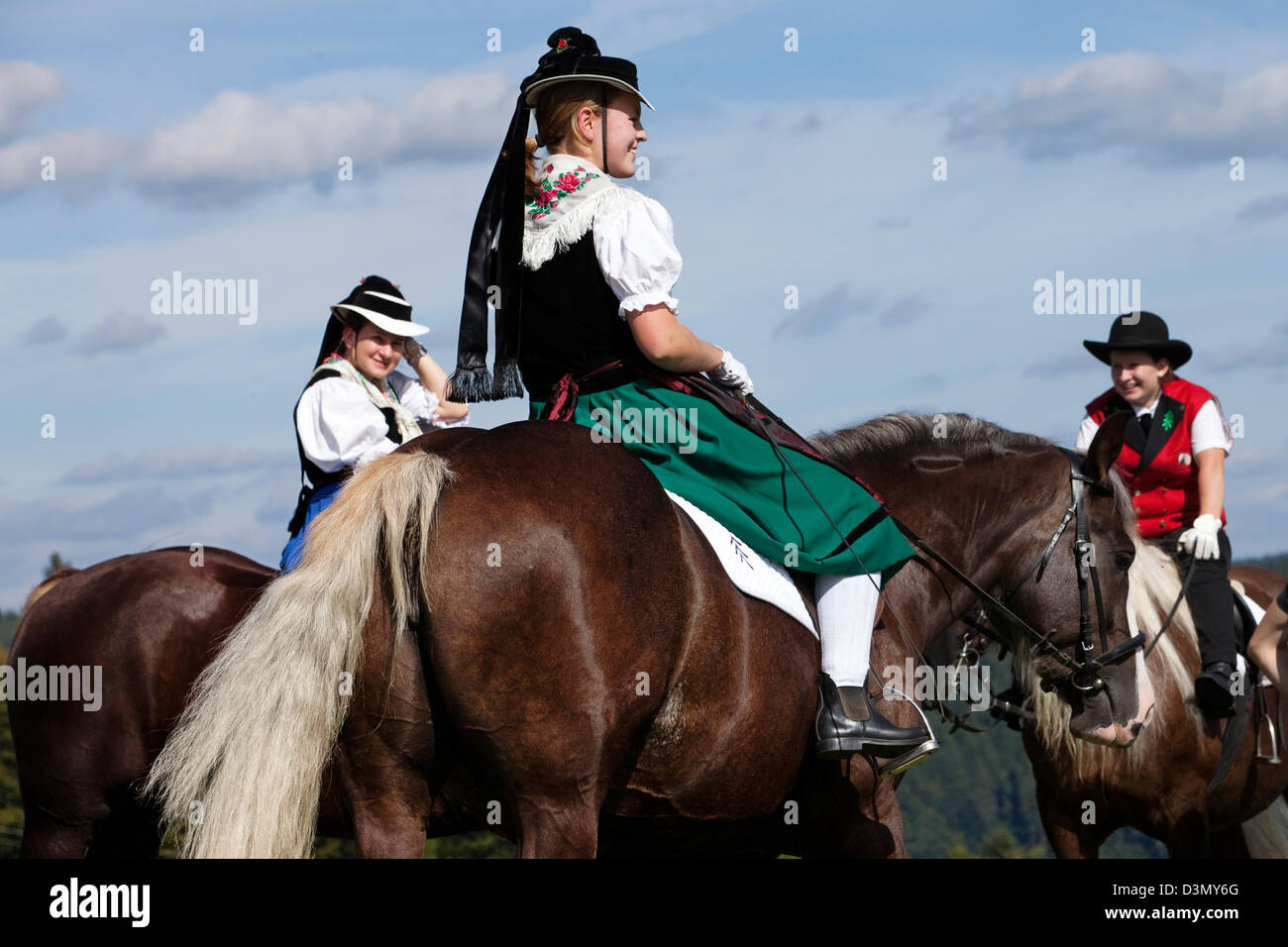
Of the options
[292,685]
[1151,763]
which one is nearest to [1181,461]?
[1151,763]

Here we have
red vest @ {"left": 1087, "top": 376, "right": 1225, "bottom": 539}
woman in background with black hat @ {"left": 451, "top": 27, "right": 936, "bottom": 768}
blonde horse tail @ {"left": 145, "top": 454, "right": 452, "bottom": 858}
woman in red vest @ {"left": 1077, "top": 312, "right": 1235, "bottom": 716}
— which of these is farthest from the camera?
red vest @ {"left": 1087, "top": 376, "right": 1225, "bottom": 539}

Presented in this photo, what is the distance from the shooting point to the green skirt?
4941 millimetres

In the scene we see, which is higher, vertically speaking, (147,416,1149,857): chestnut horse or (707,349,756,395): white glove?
(707,349,756,395): white glove

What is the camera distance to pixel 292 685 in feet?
13.4

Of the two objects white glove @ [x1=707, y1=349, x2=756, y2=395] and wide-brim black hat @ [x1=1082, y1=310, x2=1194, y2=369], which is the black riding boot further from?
wide-brim black hat @ [x1=1082, y1=310, x2=1194, y2=369]

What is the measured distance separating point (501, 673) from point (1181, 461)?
5.56 meters

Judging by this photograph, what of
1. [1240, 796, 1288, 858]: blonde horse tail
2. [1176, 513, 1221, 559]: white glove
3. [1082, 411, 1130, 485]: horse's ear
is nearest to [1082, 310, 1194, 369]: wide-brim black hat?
[1176, 513, 1221, 559]: white glove

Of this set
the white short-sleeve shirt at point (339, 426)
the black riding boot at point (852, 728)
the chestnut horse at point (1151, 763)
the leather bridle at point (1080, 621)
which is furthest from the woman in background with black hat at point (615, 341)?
the chestnut horse at point (1151, 763)

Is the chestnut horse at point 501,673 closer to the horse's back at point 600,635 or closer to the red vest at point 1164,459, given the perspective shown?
the horse's back at point 600,635

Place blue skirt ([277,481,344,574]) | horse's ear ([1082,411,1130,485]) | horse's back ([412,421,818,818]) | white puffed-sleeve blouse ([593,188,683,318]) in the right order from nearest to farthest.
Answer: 1. horse's back ([412,421,818,818])
2. white puffed-sleeve blouse ([593,188,683,318])
3. horse's ear ([1082,411,1130,485])
4. blue skirt ([277,481,344,574])

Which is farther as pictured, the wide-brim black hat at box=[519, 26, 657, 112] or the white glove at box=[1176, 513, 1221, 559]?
the white glove at box=[1176, 513, 1221, 559]

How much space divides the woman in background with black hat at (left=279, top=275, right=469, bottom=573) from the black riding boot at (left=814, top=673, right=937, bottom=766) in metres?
2.73
